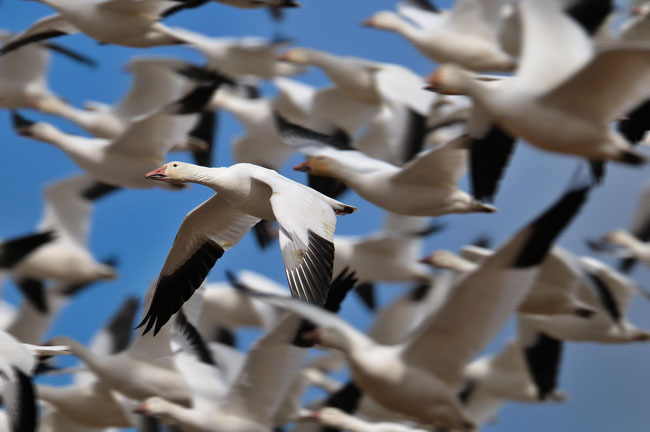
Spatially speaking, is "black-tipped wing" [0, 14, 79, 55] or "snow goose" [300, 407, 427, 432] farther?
"snow goose" [300, 407, 427, 432]

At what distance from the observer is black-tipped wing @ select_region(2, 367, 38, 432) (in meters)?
5.21

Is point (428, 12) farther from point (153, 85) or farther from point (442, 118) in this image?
point (153, 85)

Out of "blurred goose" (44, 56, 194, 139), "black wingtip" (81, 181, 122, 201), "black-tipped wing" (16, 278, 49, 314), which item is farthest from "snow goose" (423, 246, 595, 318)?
"black-tipped wing" (16, 278, 49, 314)

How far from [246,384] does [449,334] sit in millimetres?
1381

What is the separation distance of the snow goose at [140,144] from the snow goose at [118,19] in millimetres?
428

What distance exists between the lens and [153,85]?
→ 9.85 m

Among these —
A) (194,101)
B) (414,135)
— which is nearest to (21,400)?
(194,101)

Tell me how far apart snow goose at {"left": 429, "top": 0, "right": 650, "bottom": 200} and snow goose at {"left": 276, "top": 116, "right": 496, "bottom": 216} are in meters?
0.50

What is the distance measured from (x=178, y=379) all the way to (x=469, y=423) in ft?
6.29

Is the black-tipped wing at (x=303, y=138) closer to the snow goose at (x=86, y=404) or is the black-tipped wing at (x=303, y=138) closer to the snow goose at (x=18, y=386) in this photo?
the snow goose at (x=86, y=404)

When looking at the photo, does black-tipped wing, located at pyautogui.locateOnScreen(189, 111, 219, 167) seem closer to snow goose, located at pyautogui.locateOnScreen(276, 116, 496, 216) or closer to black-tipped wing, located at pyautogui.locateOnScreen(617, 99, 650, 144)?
snow goose, located at pyautogui.locateOnScreen(276, 116, 496, 216)


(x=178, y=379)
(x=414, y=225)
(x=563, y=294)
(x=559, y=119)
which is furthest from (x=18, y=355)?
(x=414, y=225)

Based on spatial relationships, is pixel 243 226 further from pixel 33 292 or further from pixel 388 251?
pixel 33 292

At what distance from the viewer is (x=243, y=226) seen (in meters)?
5.36
